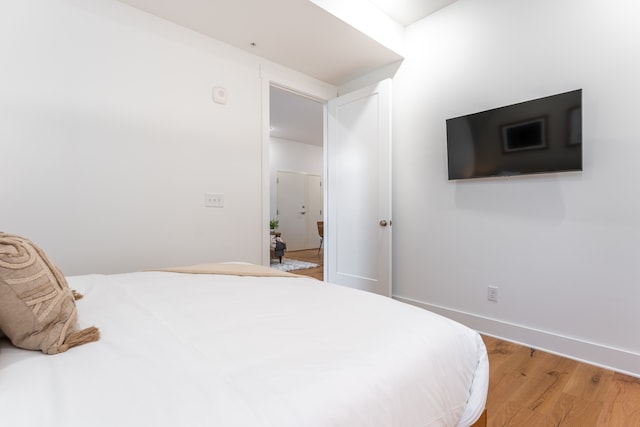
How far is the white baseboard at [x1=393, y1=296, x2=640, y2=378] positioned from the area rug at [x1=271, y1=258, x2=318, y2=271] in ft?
9.42

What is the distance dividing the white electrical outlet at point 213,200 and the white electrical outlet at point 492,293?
229cm

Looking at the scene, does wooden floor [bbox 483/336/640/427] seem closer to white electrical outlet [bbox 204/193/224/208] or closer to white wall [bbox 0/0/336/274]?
white wall [bbox 0/0/336/274]

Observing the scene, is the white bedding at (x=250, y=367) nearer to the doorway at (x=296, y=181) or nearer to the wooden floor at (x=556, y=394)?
the wooden floor at (x=556, y=394)

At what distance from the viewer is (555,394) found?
1595 mm

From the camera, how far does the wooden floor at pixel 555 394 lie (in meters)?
1.40

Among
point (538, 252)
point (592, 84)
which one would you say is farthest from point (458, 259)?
point (592, 84)

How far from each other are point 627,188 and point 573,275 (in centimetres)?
60

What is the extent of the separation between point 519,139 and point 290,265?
3.90 meters

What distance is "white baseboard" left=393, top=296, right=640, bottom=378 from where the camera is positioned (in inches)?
70.8

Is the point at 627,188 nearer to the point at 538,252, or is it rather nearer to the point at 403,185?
the point at 538,252

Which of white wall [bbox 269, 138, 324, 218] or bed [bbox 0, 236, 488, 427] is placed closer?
bed [bbox 0, 236, 488, 427]

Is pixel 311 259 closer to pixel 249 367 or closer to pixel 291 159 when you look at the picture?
pixel 291 159

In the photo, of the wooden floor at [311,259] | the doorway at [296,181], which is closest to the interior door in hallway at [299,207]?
the doorway at [296,181]

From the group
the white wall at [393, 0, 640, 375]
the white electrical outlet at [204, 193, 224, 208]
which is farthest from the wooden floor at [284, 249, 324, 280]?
the white electrical outlet at [204, 193, 224, 208]
